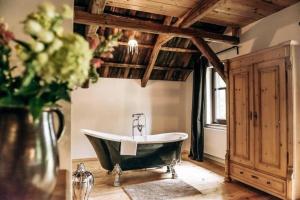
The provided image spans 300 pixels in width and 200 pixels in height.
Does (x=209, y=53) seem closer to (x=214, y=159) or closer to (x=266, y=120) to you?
(x=266, y=120)

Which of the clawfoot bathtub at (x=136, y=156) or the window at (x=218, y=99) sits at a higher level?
the window at (x=218, y=99)

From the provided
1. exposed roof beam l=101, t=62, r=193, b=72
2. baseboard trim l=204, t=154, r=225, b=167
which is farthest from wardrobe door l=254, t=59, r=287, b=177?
exposed roof beam l=101, t=62, r=193, b=72

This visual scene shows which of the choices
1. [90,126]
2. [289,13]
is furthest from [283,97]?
[90,126]

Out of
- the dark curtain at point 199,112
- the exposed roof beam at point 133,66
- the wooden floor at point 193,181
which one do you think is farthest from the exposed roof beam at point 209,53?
the wooden floor at point 193,181

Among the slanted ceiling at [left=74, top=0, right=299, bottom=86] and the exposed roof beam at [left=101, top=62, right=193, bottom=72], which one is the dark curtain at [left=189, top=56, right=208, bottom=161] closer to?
the slanted ceiling at [left=74, top=0, right=299, bottom=86]

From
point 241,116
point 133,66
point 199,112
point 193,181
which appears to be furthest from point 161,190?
point 133,66

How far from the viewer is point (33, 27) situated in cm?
61

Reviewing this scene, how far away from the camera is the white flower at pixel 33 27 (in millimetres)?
607

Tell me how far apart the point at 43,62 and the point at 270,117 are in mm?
3226

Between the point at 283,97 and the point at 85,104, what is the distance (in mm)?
3970

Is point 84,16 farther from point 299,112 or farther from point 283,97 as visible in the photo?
point 299,112

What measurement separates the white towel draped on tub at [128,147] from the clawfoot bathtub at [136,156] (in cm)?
6

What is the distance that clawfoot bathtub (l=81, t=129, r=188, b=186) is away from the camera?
12.6 ft

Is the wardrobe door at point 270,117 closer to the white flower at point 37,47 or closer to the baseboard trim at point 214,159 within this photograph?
the baseboard trim at point 214,159
